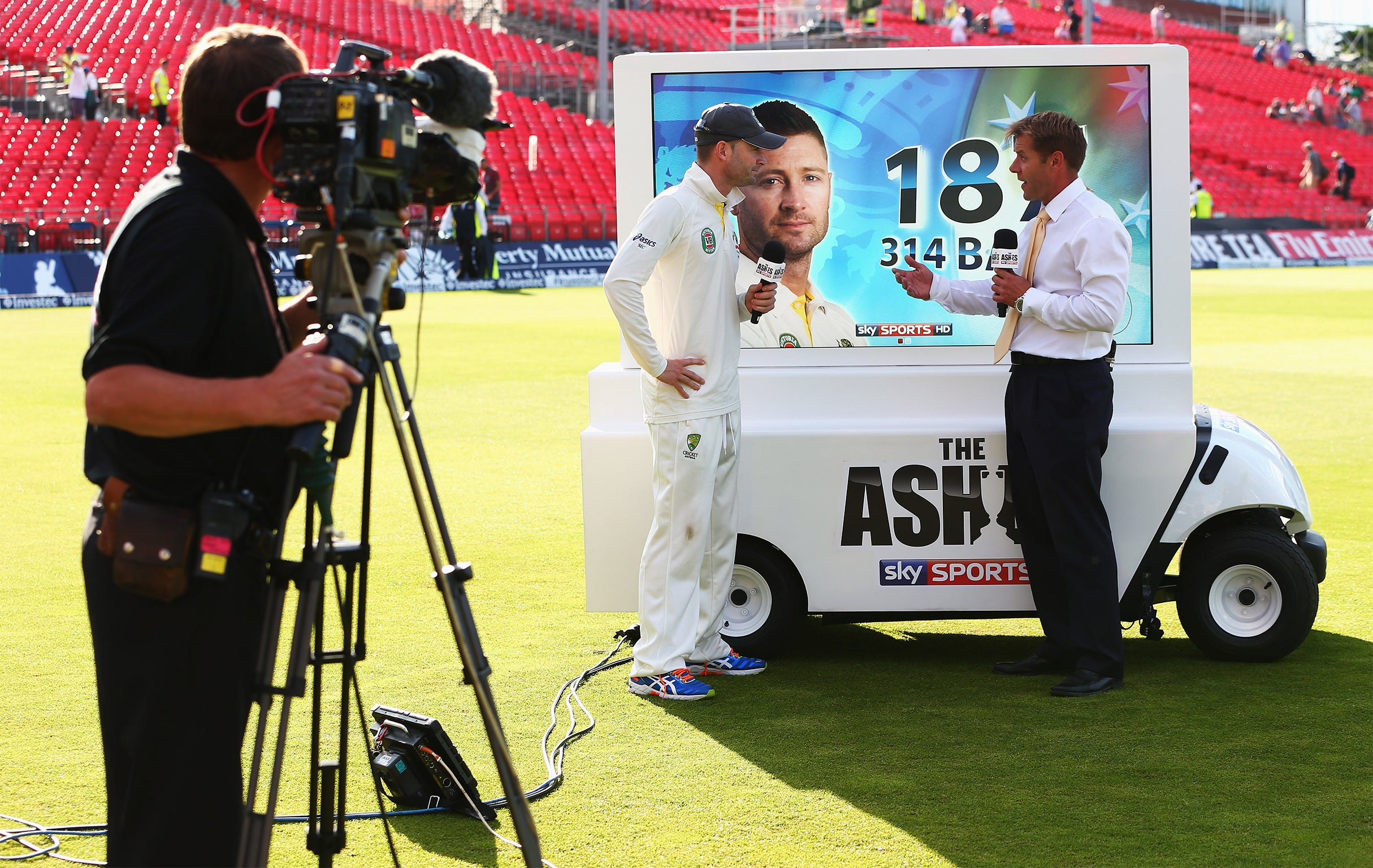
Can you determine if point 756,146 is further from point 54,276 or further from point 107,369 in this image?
point 54,276

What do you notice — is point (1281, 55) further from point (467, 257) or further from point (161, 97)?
point (161, 97)

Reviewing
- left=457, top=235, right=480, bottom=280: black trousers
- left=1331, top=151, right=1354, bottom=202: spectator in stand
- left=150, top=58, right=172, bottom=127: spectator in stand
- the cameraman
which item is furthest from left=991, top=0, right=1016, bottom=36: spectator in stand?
the cameraman

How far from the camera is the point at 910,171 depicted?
17.7ft

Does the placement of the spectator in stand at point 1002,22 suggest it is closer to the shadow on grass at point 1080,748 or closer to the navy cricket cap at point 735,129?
the shadow on grass at point 1080,748

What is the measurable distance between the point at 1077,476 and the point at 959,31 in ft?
135

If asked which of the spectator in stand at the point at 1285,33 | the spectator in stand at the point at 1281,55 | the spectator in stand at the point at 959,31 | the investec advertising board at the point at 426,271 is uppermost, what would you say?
the spectator in stand at the point at 1285,33

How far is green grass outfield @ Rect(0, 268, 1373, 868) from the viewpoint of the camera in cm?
365

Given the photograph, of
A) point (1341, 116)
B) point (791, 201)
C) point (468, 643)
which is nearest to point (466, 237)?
point (791, 201)

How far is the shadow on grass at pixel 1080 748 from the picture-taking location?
11.9ft

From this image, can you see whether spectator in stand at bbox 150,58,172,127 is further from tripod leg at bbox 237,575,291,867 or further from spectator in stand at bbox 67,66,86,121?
tripod leg at bbox 237,575,291,867

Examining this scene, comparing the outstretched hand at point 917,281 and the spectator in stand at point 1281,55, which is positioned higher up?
the spectator in stand at point 1281,55

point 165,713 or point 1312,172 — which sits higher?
point 1312,172

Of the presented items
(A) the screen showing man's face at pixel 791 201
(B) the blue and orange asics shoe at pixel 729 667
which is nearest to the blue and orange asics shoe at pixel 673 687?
(B) the blue and orange asics shoe at pixel 729 667

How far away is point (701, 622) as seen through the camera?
5.12 m
